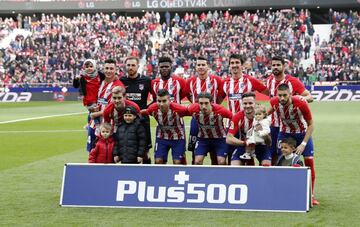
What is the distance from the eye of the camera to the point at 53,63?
169ft

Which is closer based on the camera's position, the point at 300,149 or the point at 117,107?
the point at 300,149

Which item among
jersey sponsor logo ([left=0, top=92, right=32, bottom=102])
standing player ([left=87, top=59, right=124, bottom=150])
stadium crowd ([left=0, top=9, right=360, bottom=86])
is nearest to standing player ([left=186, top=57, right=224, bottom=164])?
standing player ([left=87, top=59, right=124, bottom=150])

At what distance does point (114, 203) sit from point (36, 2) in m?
52.7

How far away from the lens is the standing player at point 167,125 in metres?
Answer: 11.5

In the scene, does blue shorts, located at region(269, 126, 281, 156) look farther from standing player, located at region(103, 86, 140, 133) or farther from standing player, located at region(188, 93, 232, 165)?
standing player, located at region(103, 86, 140, 133)

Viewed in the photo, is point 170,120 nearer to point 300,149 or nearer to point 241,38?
point 300,149

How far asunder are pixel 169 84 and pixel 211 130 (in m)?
1.33

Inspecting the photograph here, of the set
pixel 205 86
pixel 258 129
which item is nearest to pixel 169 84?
pixel 205 86

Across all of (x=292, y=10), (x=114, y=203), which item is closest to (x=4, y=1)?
(x=292, y=10)

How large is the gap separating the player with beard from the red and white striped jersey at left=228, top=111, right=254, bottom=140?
4.97 feet

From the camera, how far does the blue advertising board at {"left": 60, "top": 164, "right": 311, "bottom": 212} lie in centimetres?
992

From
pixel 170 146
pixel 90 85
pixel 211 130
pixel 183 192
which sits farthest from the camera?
pixel 90 85

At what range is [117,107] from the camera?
1145 cm

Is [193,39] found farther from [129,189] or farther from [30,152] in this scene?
[129,189]
